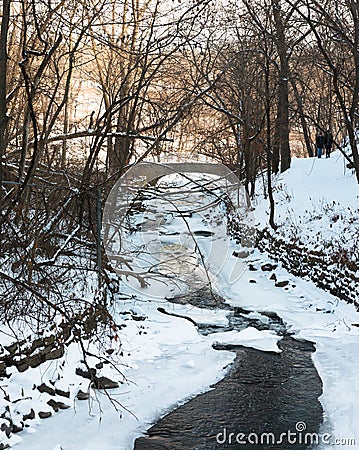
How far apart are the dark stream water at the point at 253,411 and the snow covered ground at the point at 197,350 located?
0.14 m

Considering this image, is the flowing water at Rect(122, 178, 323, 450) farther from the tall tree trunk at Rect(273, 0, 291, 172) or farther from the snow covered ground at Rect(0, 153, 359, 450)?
the tall tree trunk at Rect(273, 0, 291, 172)

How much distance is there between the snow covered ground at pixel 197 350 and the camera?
5047 millimetres

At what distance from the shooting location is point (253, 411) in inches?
217

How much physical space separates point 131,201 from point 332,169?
8828 millimetres

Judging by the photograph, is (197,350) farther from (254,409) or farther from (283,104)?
(283,104)

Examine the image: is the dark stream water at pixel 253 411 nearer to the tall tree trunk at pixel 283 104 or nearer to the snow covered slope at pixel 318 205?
the snow covered slope at pixel 318 205

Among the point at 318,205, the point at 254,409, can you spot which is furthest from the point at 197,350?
the point at 318,205

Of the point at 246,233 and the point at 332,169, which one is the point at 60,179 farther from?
the point at 332,169

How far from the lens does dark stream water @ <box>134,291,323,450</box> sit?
4.86 metres

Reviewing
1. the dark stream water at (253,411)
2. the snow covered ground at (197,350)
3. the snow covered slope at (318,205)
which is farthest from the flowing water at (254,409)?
the snow covered slope at (318,205)

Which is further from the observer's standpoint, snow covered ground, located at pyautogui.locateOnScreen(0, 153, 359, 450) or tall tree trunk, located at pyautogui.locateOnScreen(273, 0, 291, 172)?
tall tree trunk, located at pyautogui.locateOnScreen(273, 0, 291, 172)

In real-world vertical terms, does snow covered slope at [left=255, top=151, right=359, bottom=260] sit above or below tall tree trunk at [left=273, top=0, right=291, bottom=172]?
A: below

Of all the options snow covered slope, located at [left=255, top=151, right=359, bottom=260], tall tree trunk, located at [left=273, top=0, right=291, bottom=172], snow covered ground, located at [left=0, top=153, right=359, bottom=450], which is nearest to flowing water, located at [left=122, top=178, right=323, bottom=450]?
snow covered ground, located at [left=0, top=153, right=359, bottom=450]

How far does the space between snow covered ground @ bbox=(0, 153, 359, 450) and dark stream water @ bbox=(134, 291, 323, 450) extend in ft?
0.47
